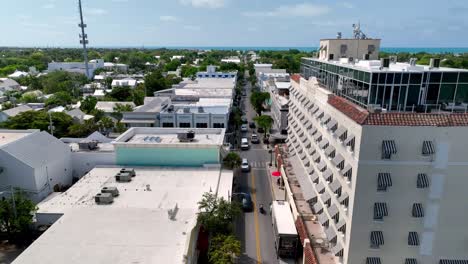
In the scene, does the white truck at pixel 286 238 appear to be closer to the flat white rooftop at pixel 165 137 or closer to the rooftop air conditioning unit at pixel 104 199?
the flat white rooftop at pixel 165 137

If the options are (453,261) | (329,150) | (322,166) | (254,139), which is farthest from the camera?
(254,139)

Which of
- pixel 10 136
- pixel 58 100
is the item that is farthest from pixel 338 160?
pixel 58 100

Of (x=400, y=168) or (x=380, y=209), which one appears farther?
(x=380, y=209)

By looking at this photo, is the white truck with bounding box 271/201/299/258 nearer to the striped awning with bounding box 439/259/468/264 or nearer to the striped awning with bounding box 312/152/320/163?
the striped awning with bounding box 312/152/320/163

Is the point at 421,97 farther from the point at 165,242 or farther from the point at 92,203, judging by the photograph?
the point at 92,203

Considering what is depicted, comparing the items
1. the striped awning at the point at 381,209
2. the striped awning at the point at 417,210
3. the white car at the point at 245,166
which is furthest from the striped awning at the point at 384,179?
the white car at the point at 245,166

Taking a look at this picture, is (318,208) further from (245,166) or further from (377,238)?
(245,166)

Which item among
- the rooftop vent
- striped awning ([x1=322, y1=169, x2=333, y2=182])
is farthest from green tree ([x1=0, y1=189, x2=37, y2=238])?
striped awning ([x1=322, y1=169, x2=333, y2=182])
